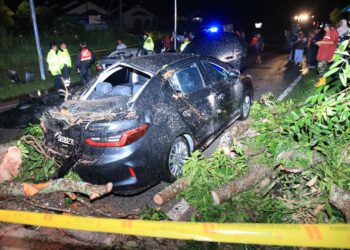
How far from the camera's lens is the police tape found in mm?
1929

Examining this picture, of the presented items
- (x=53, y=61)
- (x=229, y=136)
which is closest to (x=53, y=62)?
(x=53, y=61)

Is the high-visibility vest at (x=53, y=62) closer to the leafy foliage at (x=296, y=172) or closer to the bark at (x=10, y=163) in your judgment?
the bark at (x=10, y=163)

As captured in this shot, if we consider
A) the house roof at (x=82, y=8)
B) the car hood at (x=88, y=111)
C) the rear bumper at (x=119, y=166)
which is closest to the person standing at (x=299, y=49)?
the car hood at (x=88, y=111)

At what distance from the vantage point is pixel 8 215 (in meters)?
2.50

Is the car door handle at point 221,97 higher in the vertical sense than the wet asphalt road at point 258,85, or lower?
higher

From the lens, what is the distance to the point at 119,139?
373cm

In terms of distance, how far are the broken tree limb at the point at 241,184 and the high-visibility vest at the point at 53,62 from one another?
921cm

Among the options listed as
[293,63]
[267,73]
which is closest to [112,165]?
[267,73]

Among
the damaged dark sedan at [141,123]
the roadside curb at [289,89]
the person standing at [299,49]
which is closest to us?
the damaged dark sedan at [141,123]

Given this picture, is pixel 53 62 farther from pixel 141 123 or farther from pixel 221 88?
pixel 141 123

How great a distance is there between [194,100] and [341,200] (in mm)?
2381

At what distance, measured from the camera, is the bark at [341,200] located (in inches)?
123

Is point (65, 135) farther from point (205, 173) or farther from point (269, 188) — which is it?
point (269, 188)

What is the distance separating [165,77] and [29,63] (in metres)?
14.3
